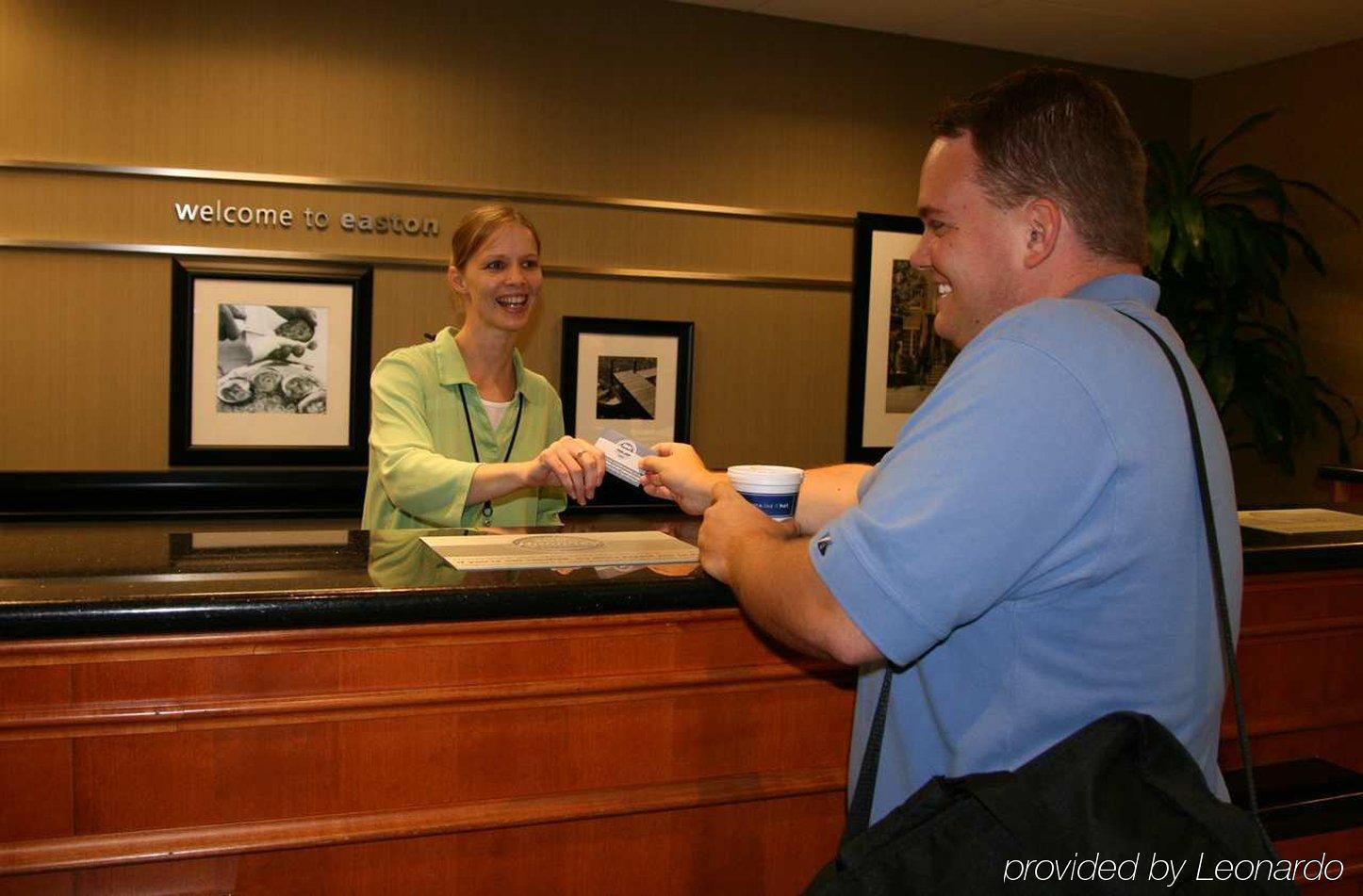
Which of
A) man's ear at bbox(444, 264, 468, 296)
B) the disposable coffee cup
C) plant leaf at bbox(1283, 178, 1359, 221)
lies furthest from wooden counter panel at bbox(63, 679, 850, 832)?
plant leaf at bbox(1283, 178, 1359, 221)

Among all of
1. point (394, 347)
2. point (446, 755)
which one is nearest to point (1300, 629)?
point (446, 755)

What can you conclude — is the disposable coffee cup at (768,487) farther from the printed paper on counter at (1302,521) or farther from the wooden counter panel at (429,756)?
the printed paper on counter at (1302,521)

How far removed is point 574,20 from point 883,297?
1.65 m

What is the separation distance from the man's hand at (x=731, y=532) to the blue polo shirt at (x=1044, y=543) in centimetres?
25

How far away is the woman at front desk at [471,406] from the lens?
2.55 m

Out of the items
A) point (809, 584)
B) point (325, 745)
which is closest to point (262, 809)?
point (325, 745)

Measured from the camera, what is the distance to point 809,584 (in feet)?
3.96

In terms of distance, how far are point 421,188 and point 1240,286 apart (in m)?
3.32

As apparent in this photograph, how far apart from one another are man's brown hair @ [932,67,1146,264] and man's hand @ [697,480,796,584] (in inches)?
18.8

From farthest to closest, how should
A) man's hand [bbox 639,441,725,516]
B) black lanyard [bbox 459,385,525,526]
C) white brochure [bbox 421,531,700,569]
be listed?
black lanyard [bbox 459,385,525,526], man's hand [bbox 639,441,725,516], white brochure [bbox 421,531,700,569]

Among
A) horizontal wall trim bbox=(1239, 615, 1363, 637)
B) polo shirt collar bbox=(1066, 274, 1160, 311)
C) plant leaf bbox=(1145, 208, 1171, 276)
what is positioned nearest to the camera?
polo shirt collar bbox=(1066, 274, 1160, 311)

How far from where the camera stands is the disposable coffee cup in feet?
5.56

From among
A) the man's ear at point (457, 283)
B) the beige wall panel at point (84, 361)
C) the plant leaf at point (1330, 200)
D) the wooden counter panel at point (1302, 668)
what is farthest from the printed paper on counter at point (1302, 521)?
the beige wall panel at point (84, 361)

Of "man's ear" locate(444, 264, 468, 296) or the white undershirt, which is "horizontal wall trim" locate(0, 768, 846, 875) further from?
"man's ear" locate(444, 264, 468, 296)
